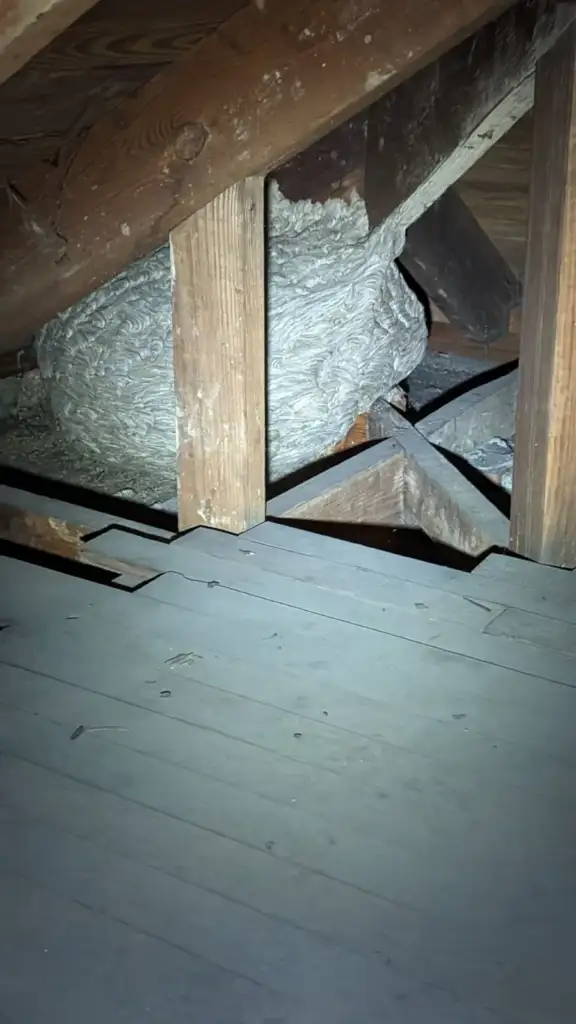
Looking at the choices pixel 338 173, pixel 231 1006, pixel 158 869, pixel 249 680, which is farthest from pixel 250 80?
pixel 231 1006

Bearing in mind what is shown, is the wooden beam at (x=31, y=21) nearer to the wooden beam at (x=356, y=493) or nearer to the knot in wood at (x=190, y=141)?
the knot in wood at (x=190, y=141)

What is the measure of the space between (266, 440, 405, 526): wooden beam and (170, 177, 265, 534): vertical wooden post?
14cm

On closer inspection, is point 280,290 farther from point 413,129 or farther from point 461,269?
point 461,269

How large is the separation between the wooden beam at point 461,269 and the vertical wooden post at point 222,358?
1.33 m

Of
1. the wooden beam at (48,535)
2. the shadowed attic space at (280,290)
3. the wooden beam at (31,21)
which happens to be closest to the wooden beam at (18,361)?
the shadowed attic space at (280,290)

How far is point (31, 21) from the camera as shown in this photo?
1005 millimetres

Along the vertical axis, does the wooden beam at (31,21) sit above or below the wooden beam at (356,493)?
above

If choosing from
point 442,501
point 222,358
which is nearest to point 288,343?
point 442,501

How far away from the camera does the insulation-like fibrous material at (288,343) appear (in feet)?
7.09

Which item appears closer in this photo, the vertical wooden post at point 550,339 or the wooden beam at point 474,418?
the vertical wooden post at point 550,339

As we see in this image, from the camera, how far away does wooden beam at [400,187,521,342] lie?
9.62 ft

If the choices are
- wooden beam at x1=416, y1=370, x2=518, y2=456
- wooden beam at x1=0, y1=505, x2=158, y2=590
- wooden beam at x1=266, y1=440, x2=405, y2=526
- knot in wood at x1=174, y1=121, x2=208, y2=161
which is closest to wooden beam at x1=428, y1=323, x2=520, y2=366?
wooden beam at x1=416, y1=370, x2=518, y2=456

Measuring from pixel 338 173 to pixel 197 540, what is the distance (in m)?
0.83

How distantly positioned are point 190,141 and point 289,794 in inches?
37.0
